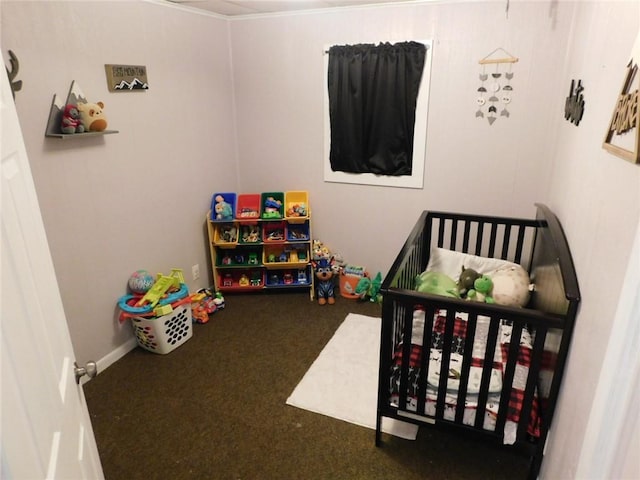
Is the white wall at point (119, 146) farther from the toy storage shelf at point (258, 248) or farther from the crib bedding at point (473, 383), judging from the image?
the crib bedding at point (473, 383)

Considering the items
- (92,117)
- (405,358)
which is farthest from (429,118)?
(92,117)

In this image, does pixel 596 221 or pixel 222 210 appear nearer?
pixel 596 221

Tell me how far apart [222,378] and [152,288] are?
0.72 metres

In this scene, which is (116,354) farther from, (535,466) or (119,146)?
(535,466)

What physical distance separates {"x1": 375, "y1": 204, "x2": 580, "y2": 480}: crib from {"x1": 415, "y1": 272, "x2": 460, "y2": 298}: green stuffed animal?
0.29 meters

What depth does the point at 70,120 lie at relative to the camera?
200 centimetres

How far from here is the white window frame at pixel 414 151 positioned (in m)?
2.84

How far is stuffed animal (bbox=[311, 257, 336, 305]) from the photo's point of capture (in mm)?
3193

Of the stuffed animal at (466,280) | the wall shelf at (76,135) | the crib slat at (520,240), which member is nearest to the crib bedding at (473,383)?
the stuffed animal at (466,280)

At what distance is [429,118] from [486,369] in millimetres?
1898

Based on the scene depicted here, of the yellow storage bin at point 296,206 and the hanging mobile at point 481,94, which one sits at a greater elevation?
the hanging mobile at point 481,94

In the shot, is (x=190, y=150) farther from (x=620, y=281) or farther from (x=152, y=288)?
(x=620, y=281)

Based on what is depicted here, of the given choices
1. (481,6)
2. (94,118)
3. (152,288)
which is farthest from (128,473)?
(481,6)

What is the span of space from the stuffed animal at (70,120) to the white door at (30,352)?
1249 millimetres
